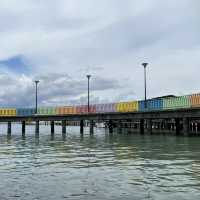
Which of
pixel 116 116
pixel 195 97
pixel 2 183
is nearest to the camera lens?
pixel 2 183

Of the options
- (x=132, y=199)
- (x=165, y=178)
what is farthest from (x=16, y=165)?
(x=132, y=199)

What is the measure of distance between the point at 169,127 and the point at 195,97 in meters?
42.0

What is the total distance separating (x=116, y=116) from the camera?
76.1m

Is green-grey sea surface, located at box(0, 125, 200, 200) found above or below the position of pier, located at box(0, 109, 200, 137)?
below

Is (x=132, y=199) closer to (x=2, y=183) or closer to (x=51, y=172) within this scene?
(x=2, y=183)

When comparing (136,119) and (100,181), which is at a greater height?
(136,119)

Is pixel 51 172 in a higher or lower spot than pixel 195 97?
lower

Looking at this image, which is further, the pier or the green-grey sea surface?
the pier

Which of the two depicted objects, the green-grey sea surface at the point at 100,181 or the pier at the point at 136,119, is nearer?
the green-grey sea surface at the point at 100,181

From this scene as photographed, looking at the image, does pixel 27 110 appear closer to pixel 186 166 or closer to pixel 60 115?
pixel 60 115

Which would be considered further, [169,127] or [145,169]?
[169,127]

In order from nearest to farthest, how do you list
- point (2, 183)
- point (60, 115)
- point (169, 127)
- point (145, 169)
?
point (2, 183) < point (145, 169) < point (60, 115) < point (169, 127)

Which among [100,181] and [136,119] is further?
[136,119]

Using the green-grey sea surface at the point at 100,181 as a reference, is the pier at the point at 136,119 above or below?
above
